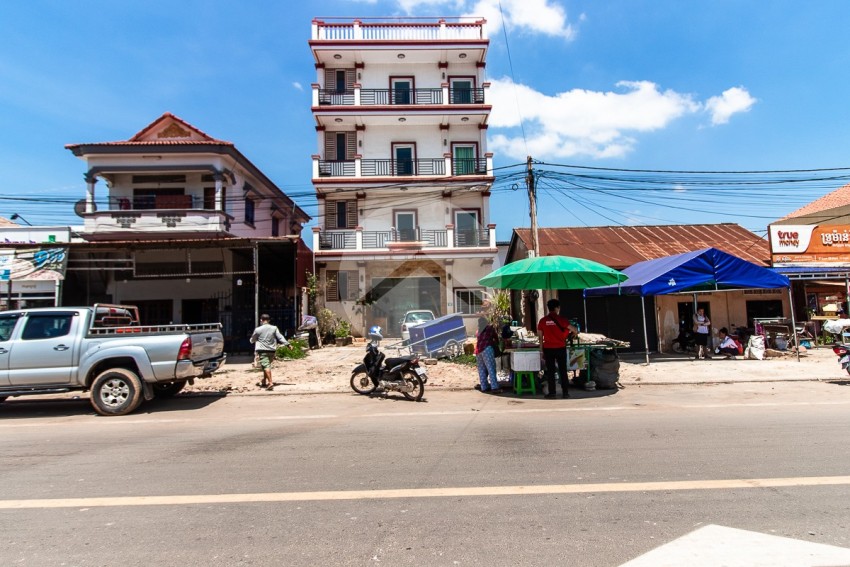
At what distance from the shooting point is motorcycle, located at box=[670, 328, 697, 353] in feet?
49.5

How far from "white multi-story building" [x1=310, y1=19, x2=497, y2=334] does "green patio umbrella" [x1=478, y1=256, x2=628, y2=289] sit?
13.4 meters

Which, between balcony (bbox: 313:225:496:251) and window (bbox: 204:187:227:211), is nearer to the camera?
window (bbox: 204:187:227:211)

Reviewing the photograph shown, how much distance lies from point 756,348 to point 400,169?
17.9 metres

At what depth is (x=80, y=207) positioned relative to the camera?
20266 millimetres

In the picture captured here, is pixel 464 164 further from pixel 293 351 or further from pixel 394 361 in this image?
pixel 394 361

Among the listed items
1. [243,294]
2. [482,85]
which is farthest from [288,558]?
[482,85]

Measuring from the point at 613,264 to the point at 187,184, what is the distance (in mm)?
18460

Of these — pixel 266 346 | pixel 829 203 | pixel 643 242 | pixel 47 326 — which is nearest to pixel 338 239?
pixel 266 346

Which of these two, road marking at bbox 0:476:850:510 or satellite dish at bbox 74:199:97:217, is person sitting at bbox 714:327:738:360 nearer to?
road marking at bbox 0:476:850:510

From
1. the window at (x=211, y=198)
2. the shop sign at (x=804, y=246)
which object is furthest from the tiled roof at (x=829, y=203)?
the window at (x=211, y=198)

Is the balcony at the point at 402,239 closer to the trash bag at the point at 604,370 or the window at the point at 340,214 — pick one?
the window at the point at 340,214

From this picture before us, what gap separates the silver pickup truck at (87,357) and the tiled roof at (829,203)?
31.1 meters

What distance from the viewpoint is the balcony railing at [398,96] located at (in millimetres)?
25000

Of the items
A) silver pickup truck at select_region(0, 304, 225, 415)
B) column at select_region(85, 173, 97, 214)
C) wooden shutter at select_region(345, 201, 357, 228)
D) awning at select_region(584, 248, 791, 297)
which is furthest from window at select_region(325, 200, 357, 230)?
silver pickup truck at select_region(0, 304, 225, 415)
